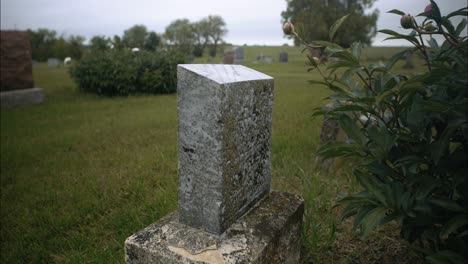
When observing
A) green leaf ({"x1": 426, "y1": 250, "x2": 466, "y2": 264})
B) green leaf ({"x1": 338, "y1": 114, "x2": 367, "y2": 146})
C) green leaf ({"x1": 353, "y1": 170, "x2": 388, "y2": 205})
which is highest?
green leaf ({"x1": 338, "y1": 114, "x2": 367, "y2": 146})

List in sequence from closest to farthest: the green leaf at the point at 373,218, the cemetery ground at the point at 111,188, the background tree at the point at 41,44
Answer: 1. the green leaf at the point at 373,218
2. the cemetery ground at the point at 111,188
3. the background tree at the point at 41,44

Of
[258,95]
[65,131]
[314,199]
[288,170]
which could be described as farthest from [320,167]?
[65,131]

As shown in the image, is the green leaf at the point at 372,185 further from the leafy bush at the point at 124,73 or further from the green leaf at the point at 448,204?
the leafy bush at the point at 124,73

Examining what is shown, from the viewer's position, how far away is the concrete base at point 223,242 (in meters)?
1.28

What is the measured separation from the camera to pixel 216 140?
4.18 feet

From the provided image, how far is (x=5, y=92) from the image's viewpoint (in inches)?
289

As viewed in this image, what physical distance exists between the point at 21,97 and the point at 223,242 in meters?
8.00

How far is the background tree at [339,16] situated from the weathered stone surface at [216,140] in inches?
810

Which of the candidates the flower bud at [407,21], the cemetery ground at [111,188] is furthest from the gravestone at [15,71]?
the flower bud at [407,21]

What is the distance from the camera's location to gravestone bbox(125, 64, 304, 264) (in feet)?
4.17

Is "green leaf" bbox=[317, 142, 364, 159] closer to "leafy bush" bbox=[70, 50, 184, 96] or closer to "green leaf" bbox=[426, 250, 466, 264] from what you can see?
"green leaf" bbox=[426, 250, 466, 264]

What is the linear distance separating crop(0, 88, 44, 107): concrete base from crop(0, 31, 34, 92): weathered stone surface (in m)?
0.23

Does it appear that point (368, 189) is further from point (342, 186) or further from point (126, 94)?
point (126, 94)

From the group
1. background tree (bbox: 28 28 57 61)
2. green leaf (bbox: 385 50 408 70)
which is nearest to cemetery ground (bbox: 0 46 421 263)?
green leaf (bbox: 385 50 408 70)
